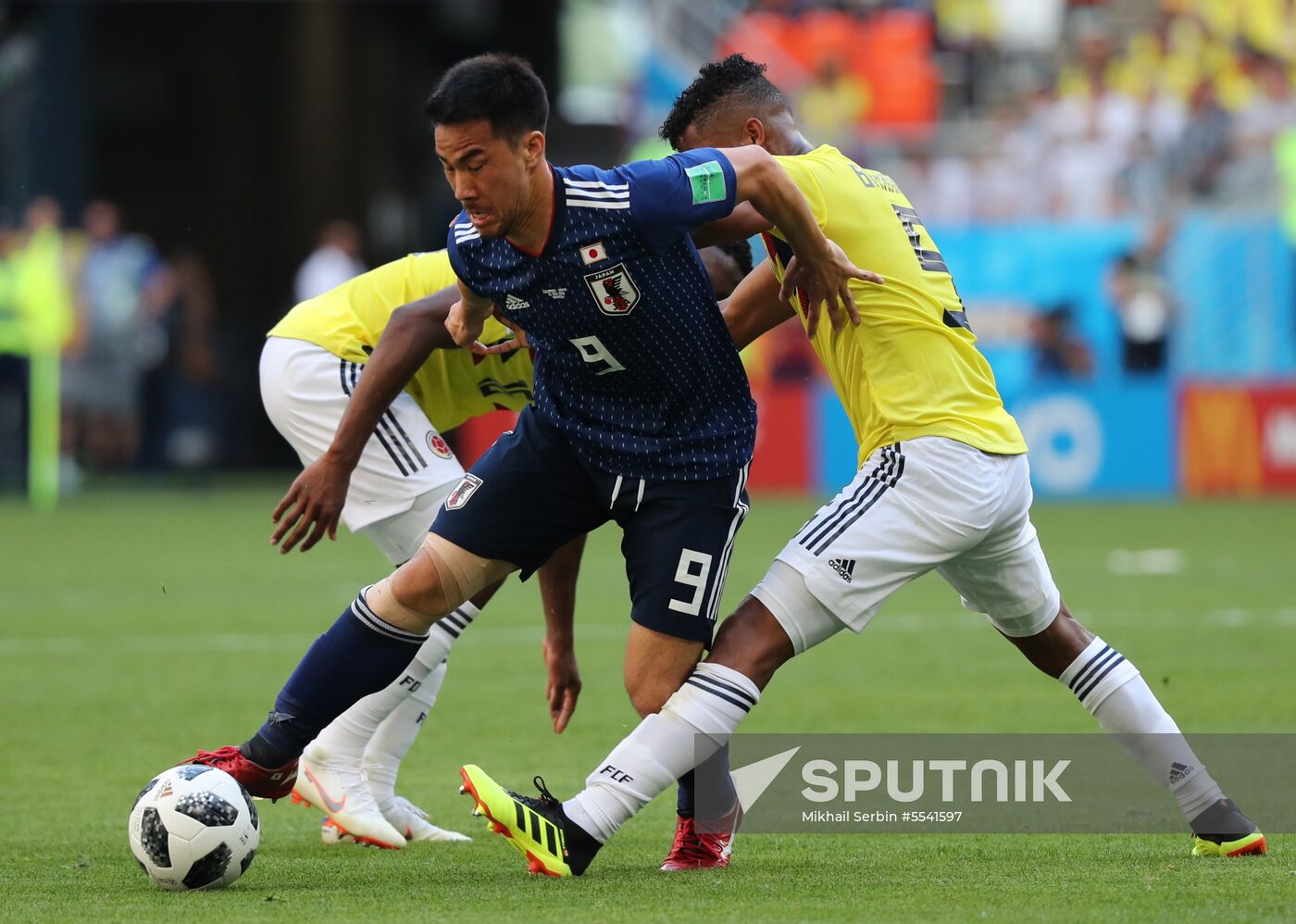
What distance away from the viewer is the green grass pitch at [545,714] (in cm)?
437

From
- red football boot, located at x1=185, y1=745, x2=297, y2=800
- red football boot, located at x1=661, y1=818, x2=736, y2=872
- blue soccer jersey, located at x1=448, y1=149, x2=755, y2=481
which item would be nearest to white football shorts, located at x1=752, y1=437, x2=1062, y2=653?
blue soccer jersey, located at x1=448, y1=149, x2=755, y2=481

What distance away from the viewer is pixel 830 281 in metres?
4.55

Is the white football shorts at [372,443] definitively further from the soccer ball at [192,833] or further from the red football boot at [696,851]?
the red football boot at [696,851]

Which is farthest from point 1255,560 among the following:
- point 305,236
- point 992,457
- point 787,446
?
point 305,236

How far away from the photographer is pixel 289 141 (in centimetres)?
2734

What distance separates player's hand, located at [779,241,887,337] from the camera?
4.54m

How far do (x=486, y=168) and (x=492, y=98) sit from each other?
0.53 ft

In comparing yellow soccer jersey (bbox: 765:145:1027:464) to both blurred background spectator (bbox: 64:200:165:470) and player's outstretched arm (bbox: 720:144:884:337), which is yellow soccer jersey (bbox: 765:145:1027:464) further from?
blurred background spectator (bbox: 64:200:165:470)

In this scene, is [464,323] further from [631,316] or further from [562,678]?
[562,678]

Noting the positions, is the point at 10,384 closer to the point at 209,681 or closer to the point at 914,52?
the point at 914,52

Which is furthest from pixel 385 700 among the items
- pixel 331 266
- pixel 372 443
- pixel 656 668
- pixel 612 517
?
pixel 331 266

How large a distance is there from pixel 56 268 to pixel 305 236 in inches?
302

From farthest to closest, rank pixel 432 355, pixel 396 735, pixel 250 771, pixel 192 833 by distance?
pixel 432 355, pixel 396 735, pixel 250 771, pixel 192 833

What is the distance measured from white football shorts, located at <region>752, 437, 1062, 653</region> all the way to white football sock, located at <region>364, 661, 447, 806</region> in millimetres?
1581
